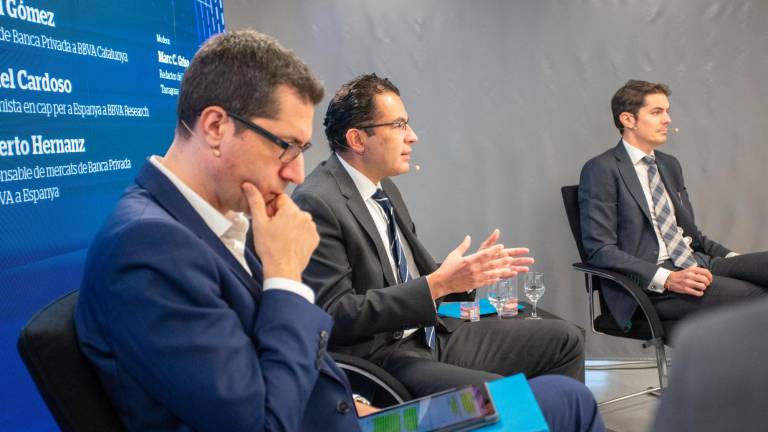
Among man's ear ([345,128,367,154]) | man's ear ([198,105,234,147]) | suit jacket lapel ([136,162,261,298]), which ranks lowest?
suit jacket lapel ([136,162,261,298])

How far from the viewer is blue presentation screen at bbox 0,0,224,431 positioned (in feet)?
6.94

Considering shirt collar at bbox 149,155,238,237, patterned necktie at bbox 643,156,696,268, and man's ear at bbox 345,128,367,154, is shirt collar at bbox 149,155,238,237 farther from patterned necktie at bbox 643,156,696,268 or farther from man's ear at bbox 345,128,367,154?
patterned necktie at bbox 643,156,696,268

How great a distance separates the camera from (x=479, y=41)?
4.31m

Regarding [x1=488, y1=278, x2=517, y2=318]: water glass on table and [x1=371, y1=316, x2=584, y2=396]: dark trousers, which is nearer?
[x1=371, y1=316, x2=584, y2=396]: dark trousers

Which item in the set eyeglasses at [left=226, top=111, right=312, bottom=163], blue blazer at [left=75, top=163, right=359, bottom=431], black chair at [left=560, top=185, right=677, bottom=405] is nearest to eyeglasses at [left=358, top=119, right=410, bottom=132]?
eyeglasses at [left=226, top=111, right=312, bottom=163]

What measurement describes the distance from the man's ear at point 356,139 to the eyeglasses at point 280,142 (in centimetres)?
113

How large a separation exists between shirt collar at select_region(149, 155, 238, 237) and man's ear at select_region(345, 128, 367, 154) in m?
1.27

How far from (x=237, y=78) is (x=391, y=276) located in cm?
119

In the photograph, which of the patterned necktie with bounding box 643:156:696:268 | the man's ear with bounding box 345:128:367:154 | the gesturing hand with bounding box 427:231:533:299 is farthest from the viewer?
the patterned necktie with bounding box 643:156:696:268

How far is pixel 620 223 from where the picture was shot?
3594 millimetres

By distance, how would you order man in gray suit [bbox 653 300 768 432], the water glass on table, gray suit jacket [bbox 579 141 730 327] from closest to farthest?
man in gray suit [bbox 653 300 768 432] → the water glass on table → gray suit jacket [bbox 579 141 730 327]

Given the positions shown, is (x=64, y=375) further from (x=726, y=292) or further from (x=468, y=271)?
(x=726, y=292)

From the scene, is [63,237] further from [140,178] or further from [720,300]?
[720,300]

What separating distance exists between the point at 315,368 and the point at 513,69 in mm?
3383
